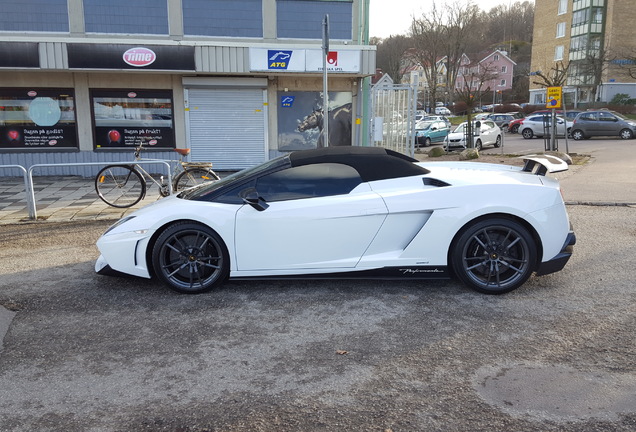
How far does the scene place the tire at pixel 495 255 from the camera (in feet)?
15.5

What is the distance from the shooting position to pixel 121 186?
31.2 feet

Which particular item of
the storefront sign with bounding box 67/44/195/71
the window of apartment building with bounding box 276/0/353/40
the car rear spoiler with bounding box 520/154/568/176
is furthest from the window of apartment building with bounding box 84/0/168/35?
the car rear spoiler with bounding box 520/154/568/176

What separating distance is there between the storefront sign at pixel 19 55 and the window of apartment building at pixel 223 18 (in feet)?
11.7

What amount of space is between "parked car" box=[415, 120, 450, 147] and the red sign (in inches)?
635

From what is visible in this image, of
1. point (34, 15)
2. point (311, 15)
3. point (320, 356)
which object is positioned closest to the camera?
point (320, 356)

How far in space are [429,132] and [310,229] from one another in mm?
22925

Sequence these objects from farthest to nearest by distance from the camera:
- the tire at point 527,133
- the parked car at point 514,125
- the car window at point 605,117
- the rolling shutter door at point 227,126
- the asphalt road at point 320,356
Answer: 1. the parked car at point 514,125
2. the tire at point 527,133
3. the car window at point 605,117
4. the rolling shutter door at point 227,126
5. the asphalt road at point 320,356

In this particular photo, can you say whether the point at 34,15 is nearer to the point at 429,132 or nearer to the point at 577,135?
the point at 429,132

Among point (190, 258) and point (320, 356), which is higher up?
point (190, 258)

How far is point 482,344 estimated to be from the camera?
377 cm

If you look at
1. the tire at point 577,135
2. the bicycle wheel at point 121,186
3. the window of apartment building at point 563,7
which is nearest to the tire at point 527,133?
the tire at point 577,135

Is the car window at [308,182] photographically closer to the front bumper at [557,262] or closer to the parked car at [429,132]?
the front bumper at [557,262]

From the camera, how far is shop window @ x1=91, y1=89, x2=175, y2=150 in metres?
13.9

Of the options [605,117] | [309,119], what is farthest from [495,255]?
[605,117]
